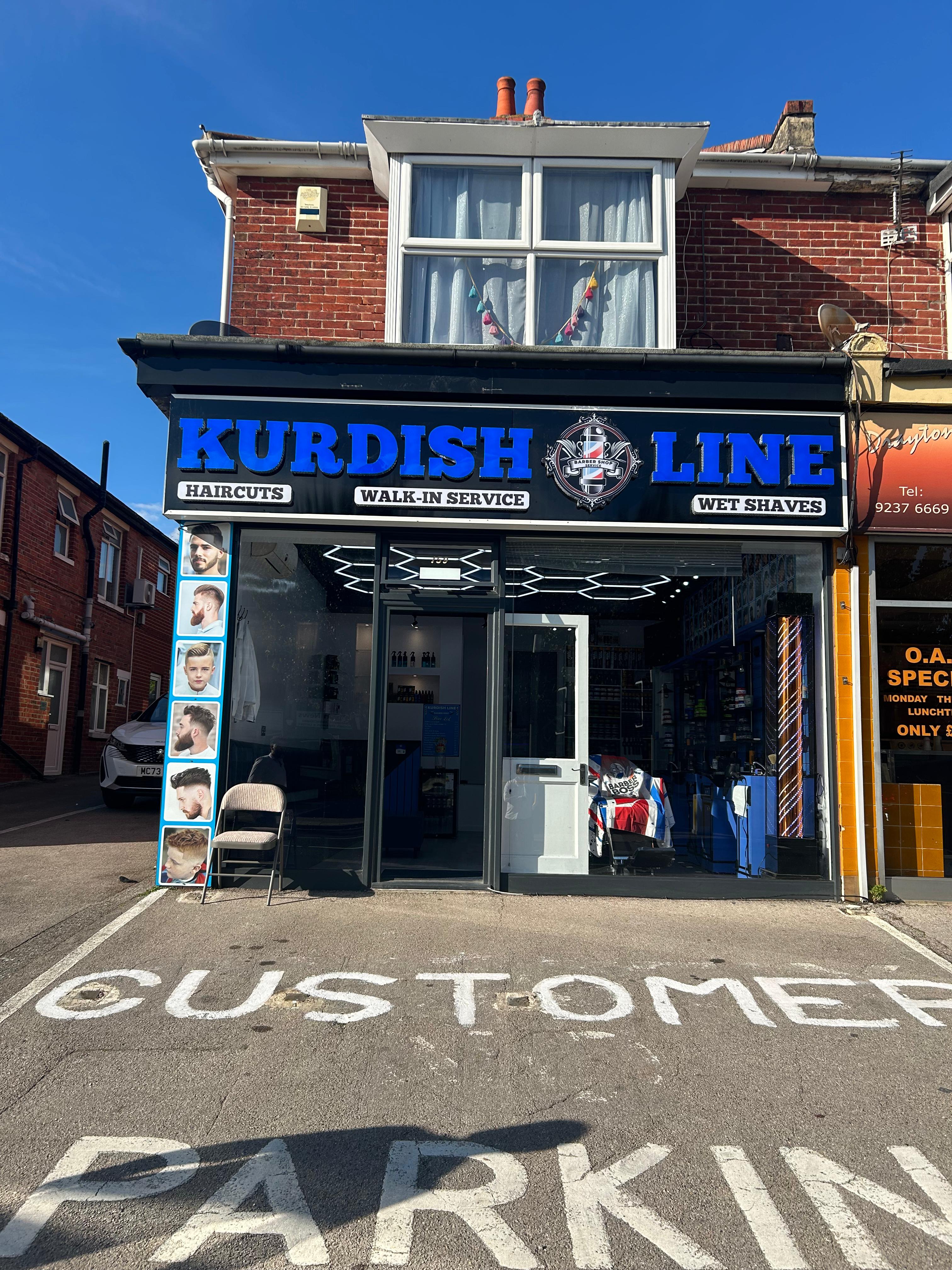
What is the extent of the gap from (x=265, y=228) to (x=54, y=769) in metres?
15.3

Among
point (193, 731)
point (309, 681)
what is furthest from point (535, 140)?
point (193, 731)

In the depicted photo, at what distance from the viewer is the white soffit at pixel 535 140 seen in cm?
902

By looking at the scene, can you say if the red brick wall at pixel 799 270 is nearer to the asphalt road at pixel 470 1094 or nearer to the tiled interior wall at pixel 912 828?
the tiled interior wall at pixel 912 828

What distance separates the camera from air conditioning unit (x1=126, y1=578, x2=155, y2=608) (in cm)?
2425

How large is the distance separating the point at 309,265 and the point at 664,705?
5.88 m

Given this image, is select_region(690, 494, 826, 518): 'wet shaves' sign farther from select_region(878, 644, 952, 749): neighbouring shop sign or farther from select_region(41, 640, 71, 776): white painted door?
select_region(41, 640, 71, 776): white painted door

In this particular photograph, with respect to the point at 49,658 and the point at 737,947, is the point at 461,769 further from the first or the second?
the point at 49,658

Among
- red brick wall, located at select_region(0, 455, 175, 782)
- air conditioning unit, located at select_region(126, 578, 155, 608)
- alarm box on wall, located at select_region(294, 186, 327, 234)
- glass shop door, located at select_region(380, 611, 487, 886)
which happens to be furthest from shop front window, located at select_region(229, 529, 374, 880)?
air conditioning unit, located at select_region(126, 578, 155, 608)

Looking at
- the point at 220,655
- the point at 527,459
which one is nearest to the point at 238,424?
the point at 220,655

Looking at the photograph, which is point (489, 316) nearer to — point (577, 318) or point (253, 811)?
point (577, 318)

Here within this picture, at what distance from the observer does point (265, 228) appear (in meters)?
9.79

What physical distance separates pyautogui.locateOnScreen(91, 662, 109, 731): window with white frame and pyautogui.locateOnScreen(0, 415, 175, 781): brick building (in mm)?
39

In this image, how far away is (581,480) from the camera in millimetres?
8469

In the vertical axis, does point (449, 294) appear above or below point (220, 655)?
above
